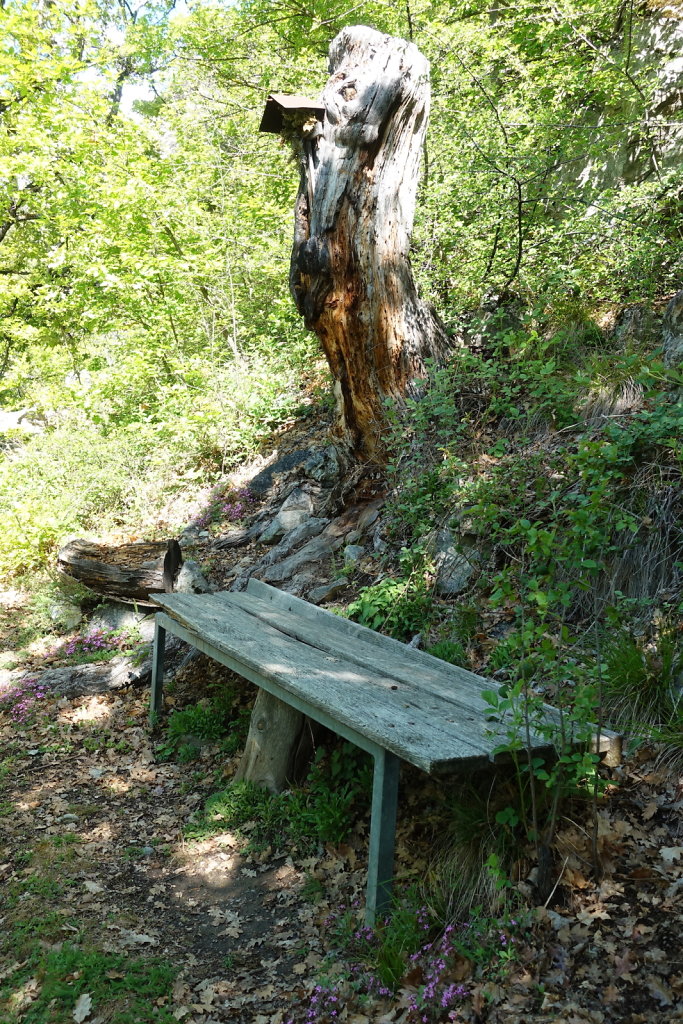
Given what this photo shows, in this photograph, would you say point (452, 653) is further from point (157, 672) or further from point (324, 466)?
point (324, 466)

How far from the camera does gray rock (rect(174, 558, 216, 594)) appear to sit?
664cm

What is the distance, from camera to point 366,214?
5777mm


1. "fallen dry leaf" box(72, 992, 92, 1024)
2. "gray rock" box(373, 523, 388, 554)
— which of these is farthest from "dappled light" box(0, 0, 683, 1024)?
"gray rock" box(373, 523, 388, 554)

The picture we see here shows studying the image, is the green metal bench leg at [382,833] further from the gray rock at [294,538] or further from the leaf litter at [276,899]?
the gray rock at [294,538]

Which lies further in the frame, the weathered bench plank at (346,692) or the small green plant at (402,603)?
the small green plant at (402,603)

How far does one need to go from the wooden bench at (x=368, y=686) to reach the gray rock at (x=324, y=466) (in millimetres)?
2100

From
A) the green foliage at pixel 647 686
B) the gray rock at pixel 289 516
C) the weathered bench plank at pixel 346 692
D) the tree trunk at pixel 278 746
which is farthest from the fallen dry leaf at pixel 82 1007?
the gray rock at pixel 289 516

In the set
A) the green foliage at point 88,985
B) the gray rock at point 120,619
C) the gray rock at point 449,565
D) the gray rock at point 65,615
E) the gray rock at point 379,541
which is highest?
the gray rock at point 449,565

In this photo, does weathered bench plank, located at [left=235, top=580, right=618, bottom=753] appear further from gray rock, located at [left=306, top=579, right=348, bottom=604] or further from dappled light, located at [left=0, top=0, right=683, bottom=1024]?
gray rock, located at [left=306, top=579, right=348, bottom=604]

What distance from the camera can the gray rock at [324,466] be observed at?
7266mm

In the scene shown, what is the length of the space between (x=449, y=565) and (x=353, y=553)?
4.09ft

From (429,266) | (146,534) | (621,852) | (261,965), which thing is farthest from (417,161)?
(261,965)

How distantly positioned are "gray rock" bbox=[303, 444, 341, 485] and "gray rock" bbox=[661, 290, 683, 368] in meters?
3.07

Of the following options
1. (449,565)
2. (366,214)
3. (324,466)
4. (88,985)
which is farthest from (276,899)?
(366,214)
